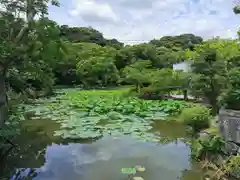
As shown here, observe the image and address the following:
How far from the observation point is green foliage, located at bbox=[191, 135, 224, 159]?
6370 mm

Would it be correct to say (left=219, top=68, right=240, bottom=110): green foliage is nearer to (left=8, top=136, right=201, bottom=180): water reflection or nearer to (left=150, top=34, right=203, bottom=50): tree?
(left=8, top=136, right=201, bottom=180): water reflection

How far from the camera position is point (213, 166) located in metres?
5.86

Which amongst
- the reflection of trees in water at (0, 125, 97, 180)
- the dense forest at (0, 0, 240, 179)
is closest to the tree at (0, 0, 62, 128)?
the dense forest at (0, 0, 240, 179)

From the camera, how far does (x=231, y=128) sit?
615 cm

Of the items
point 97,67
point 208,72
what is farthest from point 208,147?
point 97,67

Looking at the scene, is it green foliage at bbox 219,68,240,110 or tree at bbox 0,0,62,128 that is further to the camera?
tree at bbox 0,0,62,128

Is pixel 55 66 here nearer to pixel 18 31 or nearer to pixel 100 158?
pixel 18 31

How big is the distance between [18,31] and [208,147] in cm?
540

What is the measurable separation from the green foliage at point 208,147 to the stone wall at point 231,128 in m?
0.18

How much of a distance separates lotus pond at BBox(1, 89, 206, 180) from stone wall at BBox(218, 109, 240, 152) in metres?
0.90

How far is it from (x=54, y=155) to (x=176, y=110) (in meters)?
7.31

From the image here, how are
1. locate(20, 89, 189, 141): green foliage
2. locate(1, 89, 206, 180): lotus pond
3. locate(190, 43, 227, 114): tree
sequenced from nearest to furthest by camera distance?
locate(1, 89, 206, 180): lotus pond, locate(20, 89, 189, 141): green foliage, locate(190, 43, 227, 114): tree

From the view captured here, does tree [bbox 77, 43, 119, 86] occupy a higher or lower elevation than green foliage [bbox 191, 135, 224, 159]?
higher

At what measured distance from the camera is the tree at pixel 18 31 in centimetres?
696
